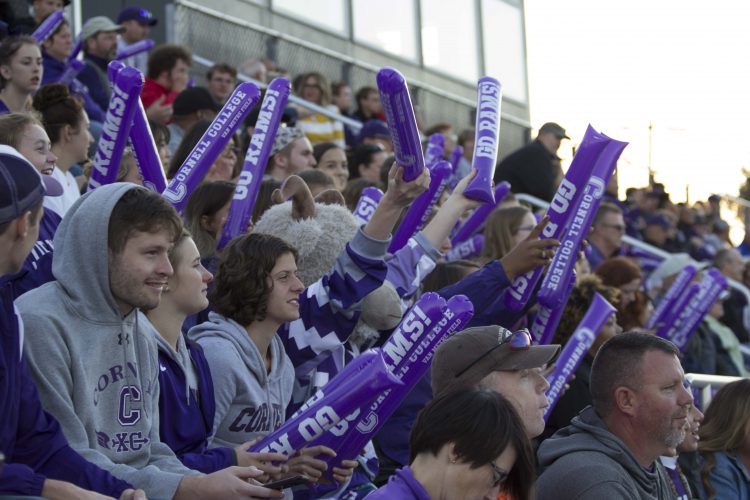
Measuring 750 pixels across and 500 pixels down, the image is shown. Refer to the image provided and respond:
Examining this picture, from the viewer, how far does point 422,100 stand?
19.0m

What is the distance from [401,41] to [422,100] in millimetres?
1616

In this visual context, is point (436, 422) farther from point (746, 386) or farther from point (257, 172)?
point (746, 386)

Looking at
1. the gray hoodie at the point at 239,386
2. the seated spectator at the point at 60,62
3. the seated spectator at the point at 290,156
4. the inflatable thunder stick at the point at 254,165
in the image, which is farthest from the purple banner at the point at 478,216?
the gray hoodie at the point at 239,386

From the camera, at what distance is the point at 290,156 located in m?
8.88

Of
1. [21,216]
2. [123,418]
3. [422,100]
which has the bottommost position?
[422,100]

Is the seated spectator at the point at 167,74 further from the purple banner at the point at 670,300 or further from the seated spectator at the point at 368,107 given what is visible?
the purple banner at the point at 670,300

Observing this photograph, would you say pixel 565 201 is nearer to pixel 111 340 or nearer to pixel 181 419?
pixel 181 419

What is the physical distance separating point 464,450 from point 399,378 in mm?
1010

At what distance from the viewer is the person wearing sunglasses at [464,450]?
4.02 metres

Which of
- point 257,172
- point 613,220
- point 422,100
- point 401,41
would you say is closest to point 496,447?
point 257,172

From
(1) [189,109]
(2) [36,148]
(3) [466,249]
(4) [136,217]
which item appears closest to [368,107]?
(1) [189,109]

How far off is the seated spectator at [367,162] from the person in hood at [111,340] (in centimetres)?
590

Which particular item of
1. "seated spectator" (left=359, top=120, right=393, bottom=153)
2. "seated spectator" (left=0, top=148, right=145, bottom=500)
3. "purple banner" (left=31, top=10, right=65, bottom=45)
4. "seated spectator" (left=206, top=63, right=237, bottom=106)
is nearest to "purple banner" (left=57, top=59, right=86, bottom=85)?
"purple banner" (left=31, top=10, right=65, bottom=45)

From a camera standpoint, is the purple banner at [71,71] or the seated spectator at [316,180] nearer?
the seated spectator at [316,180]
